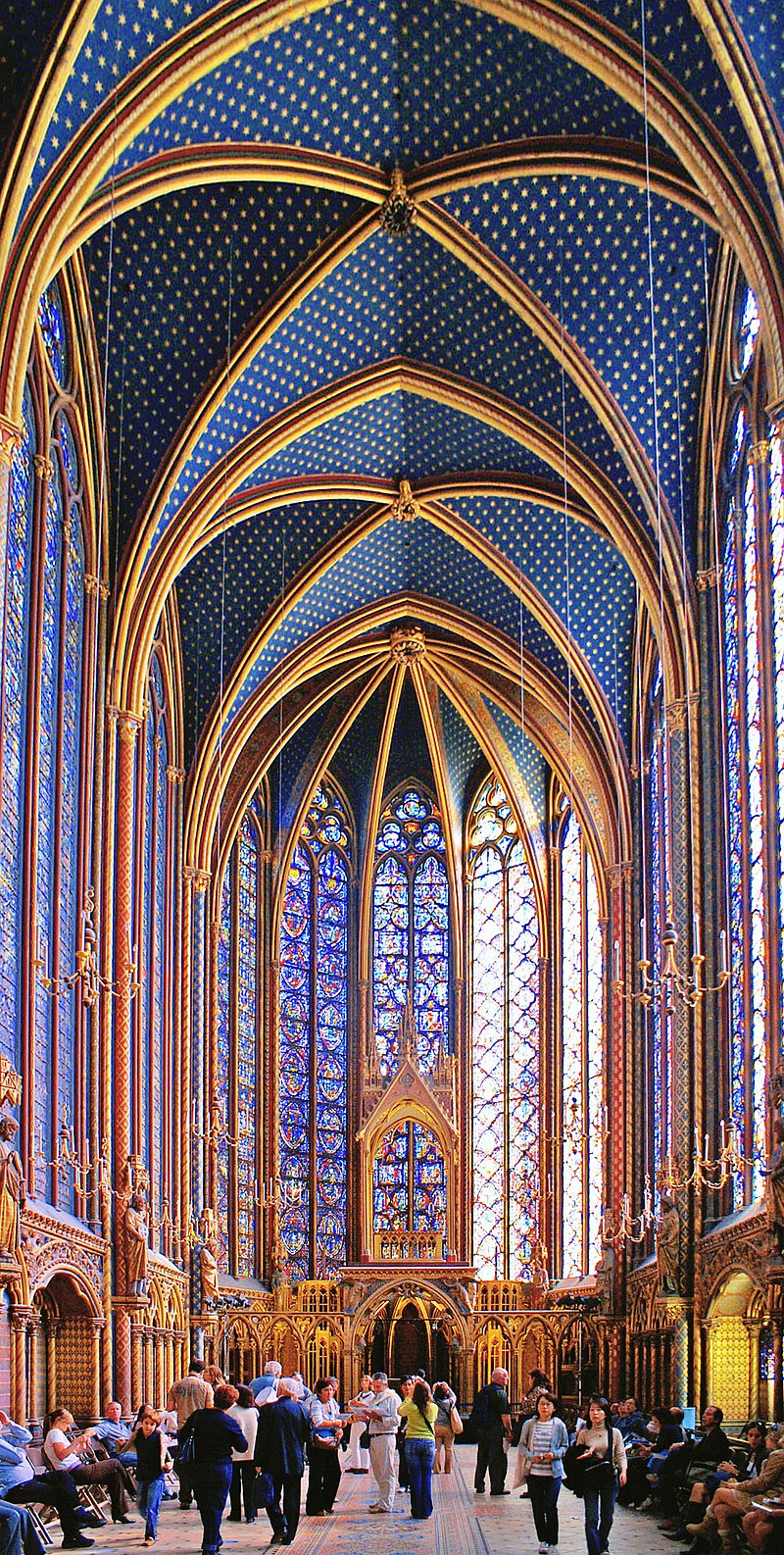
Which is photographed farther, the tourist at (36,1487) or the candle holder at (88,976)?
the candle holder at (88,976)

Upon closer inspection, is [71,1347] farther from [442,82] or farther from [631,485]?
[442,82]

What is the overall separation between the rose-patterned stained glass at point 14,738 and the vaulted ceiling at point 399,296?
3219 millimetres

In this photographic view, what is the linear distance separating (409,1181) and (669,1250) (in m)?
14.7

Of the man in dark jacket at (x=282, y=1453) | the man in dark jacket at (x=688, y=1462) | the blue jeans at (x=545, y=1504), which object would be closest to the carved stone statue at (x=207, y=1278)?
the man in dark jacket at (x=688, y=1462)

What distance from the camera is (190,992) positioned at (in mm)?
34781

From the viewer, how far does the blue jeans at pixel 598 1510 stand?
1468 centimetres

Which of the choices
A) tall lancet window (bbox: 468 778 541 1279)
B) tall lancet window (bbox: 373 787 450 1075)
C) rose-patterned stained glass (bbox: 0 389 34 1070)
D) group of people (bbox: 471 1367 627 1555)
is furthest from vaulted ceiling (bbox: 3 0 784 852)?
group of people (bbox: 471 1367 627 1555)

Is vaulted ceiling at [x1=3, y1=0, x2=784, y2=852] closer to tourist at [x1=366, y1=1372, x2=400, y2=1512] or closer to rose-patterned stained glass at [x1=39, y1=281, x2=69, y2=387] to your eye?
rose-patterned stained glass at [x1=39, y1=281, x2=69, y2=387]

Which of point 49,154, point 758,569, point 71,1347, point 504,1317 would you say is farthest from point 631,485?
point 504,1317

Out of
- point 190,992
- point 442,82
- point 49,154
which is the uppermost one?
point 442,82

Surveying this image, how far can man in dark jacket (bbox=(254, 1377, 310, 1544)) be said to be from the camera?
55.0 ft

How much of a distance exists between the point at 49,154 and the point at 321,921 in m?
24.4

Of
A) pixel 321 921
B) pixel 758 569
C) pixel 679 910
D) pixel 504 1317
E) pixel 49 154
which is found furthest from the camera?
pixel 321 921

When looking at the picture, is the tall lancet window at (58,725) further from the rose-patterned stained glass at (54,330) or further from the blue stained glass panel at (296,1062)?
the blue stained glass panel at (296,1062)
